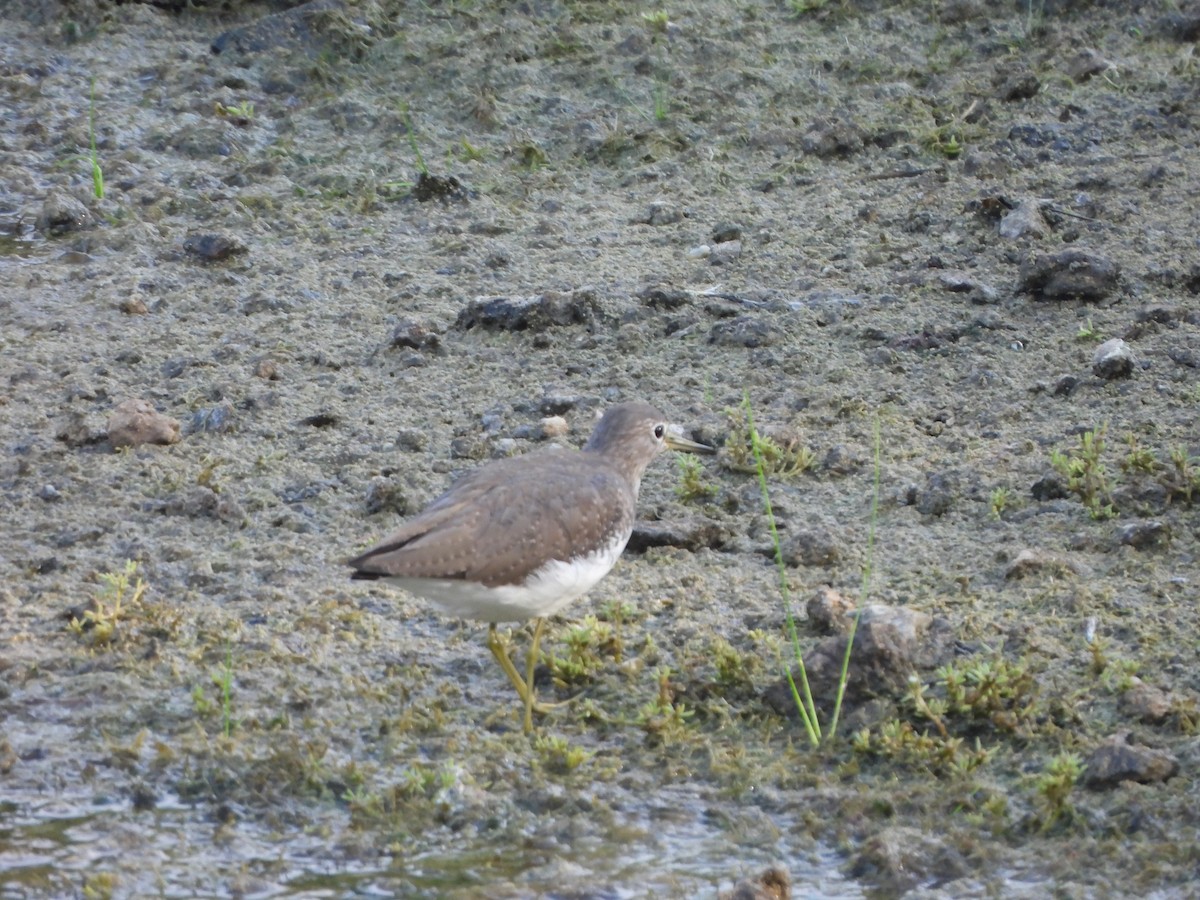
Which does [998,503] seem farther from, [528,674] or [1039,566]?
[528,674]

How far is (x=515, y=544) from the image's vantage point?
206 inches

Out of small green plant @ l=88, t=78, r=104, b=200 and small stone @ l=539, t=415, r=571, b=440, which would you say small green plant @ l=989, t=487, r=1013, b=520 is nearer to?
small stone @ l=539, t=415, r=571, b=440

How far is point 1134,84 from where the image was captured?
31.2ft

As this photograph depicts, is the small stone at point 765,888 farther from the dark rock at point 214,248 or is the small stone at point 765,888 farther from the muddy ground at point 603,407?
the dark rock at point 214,248

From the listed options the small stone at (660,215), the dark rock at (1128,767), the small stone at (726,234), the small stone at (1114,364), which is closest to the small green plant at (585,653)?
the dark rock at (1128,767)

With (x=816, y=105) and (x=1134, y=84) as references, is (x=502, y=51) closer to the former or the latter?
(x=816, y=105)

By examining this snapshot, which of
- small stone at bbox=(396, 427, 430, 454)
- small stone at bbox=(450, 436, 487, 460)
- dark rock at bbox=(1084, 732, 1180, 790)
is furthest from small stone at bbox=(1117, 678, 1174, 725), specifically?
small stone at bbox=(396, 427, 430, 454)

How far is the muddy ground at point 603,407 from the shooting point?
486 cm

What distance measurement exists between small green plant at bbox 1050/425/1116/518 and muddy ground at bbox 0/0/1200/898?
0.02m

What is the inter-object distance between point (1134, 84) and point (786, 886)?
6.53 metres

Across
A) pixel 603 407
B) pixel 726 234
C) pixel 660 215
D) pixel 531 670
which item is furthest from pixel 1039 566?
pixel 660 215

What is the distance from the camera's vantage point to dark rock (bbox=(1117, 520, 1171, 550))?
5.96 meters

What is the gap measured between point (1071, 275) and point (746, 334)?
1.49m

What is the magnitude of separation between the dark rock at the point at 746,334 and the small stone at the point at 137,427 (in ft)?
8.01
